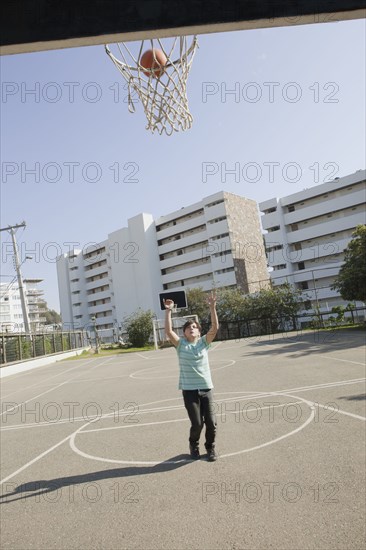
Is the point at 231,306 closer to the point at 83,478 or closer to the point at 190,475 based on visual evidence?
the point at 83,478

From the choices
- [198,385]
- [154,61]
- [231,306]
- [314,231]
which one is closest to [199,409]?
[198,385]

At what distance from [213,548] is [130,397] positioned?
27.2ft

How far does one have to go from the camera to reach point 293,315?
4041cm

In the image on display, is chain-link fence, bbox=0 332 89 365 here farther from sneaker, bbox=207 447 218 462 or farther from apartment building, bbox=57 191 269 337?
apartment building, bbox=57 191 269 337

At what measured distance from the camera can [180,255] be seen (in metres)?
71.8

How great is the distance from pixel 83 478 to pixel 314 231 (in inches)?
2252

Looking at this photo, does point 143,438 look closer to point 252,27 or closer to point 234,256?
point 252,27

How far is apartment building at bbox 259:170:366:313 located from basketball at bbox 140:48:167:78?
4880 cm

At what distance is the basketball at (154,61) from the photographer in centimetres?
622

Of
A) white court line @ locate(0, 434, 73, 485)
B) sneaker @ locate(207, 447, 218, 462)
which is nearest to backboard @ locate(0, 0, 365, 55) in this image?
sneaker @ locate(207, 447, 218, 462)

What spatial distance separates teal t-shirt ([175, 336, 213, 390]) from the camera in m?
5.48


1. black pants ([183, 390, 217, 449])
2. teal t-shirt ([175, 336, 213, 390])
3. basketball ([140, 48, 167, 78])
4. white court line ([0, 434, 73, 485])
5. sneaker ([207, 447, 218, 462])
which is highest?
basketball ([140, 48, 167, 78])

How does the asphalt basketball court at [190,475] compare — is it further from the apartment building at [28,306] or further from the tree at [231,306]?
the apartment building at [28,306]

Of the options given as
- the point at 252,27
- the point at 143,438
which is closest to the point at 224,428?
the point at 143,438
